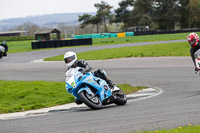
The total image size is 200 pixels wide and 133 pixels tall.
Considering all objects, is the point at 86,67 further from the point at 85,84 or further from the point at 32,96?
the point at 32,96

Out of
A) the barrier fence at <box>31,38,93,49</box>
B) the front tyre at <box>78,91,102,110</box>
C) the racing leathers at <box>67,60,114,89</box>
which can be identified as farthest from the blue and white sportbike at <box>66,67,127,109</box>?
the barrier fence at <box>31,38,93,49</box>

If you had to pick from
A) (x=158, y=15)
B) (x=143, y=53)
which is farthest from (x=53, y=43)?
(x=158, y=15)

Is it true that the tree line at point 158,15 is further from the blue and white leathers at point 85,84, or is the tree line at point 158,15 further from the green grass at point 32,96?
the blue and white leathers at point 85,84

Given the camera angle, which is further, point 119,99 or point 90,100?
point 119,99

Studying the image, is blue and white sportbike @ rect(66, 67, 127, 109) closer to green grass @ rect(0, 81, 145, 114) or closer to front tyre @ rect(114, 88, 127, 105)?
front tyre @ rect(114, 88, 127, 105)

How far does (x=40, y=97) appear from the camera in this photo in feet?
39.8

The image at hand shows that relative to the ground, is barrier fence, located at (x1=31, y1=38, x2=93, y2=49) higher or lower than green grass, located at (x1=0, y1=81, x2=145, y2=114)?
higher

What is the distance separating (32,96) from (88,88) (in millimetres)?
3831

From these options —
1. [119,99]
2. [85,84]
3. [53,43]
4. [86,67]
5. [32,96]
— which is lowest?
[32,96]

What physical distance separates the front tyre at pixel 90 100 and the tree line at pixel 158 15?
86.5 metres

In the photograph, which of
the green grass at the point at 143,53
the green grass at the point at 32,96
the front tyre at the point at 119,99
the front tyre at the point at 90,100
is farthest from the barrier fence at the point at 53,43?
the front tyre at the point at 90,100

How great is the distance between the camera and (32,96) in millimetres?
12195

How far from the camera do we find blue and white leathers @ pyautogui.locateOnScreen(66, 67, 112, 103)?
8875mm

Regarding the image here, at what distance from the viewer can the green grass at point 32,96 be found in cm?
1103
